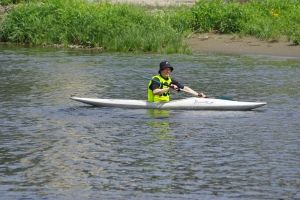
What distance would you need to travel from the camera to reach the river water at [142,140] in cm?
1042

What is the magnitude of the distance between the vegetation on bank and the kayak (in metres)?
11.2

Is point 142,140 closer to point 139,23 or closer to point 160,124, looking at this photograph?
point 160,124

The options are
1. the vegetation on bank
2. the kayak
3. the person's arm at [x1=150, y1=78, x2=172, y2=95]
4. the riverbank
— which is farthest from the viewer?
the vegetation on bank

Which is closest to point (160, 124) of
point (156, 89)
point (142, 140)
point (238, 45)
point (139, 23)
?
point (156, 89)

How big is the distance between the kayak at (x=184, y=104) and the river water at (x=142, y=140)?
0.17m

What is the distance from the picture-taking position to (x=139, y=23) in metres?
29.7

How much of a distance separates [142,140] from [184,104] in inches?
129

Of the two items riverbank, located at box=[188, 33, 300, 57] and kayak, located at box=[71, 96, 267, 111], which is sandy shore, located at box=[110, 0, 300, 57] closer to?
riverbank, located at box=[188, 33, 300, 57]

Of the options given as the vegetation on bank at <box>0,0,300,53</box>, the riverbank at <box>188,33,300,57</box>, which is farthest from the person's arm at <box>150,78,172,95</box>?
the vegetation on bank at <box>0,0,300,53</box>

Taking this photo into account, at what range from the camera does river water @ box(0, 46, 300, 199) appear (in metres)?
10.4

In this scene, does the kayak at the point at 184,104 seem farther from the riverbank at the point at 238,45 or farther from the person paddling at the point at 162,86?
the riverbank at the point at 238,45

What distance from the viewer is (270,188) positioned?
33.9 ft

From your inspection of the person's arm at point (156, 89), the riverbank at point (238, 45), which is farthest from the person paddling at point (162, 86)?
the riverbank at point (238, 45)

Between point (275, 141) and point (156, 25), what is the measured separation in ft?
53.2
